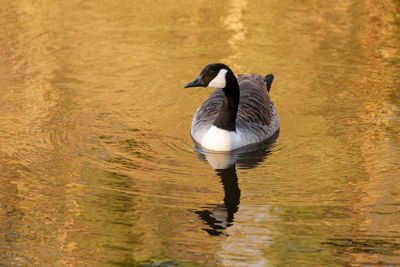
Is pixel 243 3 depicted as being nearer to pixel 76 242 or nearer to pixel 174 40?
pixel 174 40

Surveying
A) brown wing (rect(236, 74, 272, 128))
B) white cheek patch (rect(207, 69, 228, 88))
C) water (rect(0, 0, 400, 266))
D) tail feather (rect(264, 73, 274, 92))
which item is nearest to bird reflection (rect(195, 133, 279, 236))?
water (rect(0, 0, 400, 266))

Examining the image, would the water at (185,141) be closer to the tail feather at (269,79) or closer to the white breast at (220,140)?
the white breast at (220,140)

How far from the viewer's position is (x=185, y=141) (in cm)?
1222

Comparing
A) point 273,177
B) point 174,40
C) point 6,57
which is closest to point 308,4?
point 174,40

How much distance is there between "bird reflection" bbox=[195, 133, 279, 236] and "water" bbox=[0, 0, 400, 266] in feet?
0.11

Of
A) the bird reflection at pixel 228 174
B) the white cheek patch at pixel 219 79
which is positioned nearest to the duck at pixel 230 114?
the white cheek patch at pixel 219 79

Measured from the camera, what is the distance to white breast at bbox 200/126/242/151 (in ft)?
38.8

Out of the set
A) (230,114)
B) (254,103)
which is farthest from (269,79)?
(230,114)

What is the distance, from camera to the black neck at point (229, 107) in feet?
38.9

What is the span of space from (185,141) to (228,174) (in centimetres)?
152

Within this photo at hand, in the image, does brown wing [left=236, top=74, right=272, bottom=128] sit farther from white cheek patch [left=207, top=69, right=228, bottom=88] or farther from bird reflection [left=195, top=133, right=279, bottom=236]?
white cheek patch [left=207, top=69, right=228, bottom=88]

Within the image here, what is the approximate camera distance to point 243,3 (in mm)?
20078

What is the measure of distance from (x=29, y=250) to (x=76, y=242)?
22.3 inches

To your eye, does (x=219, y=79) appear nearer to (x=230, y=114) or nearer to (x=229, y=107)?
(x=229, y=107)
